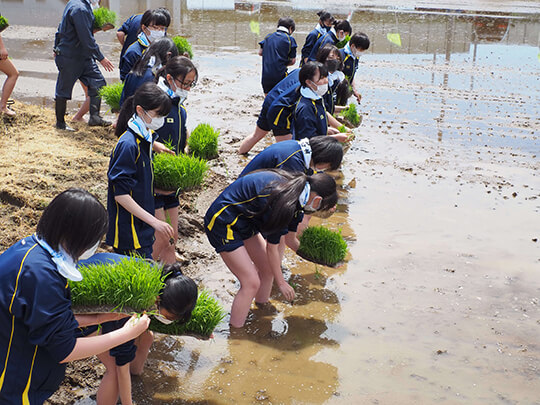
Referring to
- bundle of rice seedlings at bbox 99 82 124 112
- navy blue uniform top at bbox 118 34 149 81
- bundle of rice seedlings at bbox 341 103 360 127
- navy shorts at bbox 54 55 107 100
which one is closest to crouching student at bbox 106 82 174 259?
navy blue uniform top at bbox 118 34 149 81

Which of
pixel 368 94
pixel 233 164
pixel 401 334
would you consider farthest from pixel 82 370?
pixel 368 94

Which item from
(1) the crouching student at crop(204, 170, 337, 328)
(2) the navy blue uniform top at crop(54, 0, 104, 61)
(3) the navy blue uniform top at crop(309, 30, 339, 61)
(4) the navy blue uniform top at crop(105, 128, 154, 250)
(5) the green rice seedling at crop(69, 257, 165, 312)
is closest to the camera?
(5) the green rice seedling at crop(69, 257, 165, 312)

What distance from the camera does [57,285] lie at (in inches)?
107

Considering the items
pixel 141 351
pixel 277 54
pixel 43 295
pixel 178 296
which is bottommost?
pixel 141 351

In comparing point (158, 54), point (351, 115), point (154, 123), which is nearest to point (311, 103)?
point (158, 54)

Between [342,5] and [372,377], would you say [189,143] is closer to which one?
[372,377]

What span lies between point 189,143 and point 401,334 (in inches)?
135

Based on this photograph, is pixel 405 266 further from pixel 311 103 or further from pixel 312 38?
pixel 312 38

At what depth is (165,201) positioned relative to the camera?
222 inches

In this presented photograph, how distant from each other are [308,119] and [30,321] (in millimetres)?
4318

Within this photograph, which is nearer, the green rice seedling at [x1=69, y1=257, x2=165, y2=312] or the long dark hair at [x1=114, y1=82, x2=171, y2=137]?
the green rice seedling at [x1=69, y1=257, x2=165, y2=312]

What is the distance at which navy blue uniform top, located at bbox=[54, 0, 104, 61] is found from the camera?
8039mm

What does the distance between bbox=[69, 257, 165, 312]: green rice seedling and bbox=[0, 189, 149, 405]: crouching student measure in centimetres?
67

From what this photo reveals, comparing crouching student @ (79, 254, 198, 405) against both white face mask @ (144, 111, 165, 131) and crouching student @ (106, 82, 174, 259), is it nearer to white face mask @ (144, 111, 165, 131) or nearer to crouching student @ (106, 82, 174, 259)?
crouching student @ (106, 82, 174, 259)
